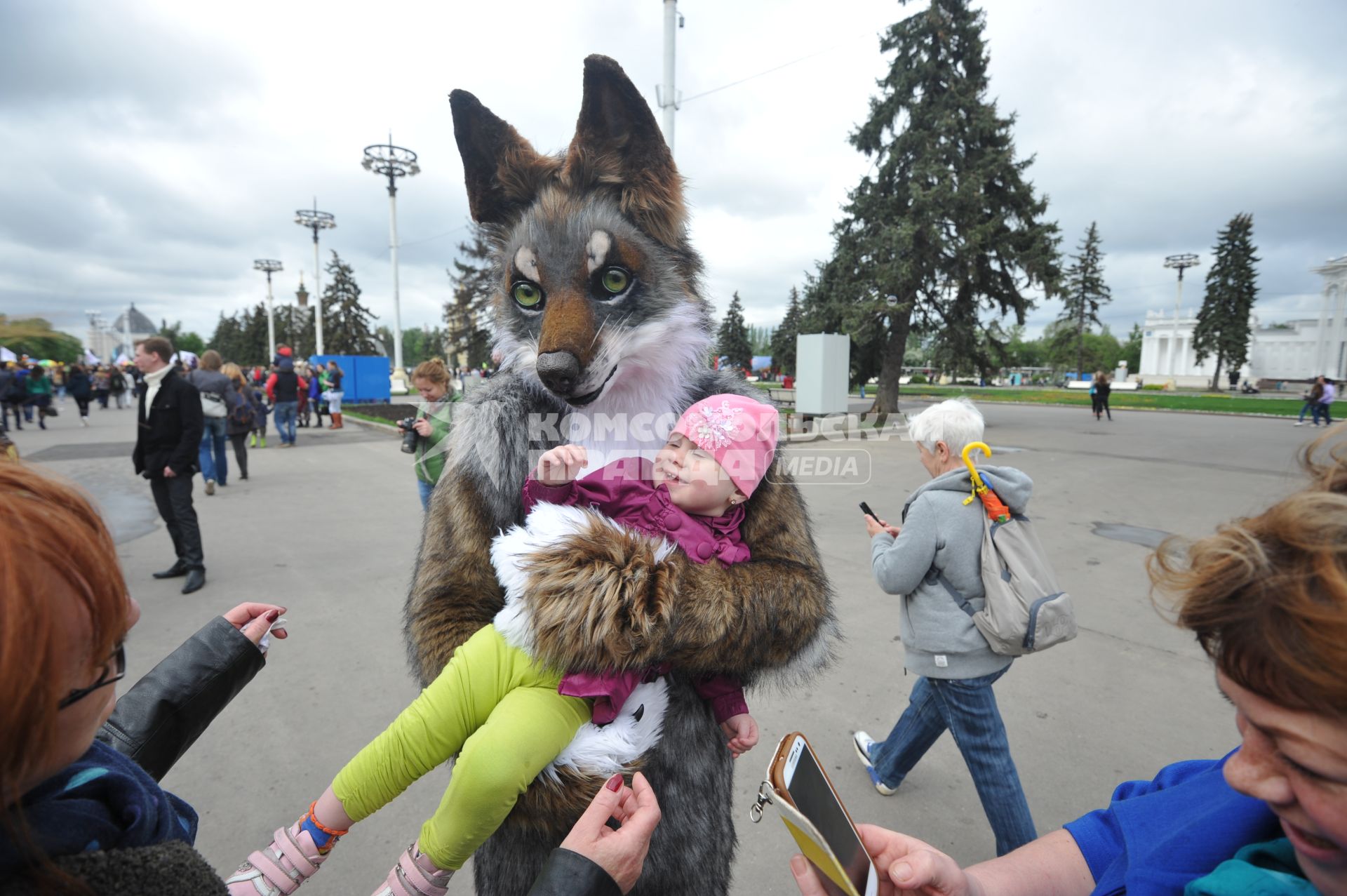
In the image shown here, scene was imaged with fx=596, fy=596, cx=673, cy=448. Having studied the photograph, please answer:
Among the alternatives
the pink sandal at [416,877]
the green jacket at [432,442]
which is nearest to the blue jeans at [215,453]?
the green jacket at [432,442]

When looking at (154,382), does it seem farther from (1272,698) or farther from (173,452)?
(1272,698)

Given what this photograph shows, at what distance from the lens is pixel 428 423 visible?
469cm

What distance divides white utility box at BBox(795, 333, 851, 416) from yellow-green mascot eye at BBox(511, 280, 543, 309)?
11.3m

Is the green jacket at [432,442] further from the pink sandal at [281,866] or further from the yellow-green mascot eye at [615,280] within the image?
the yellow-green mascot eye at [615,280]

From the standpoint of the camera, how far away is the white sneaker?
2.67 meters

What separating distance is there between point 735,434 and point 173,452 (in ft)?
17.7

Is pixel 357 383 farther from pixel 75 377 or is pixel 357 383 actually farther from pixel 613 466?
pixel 613 466

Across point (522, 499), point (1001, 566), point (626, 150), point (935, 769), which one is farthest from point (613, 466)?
point (935, 769)

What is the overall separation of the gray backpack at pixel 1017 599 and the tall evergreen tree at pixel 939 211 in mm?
15168

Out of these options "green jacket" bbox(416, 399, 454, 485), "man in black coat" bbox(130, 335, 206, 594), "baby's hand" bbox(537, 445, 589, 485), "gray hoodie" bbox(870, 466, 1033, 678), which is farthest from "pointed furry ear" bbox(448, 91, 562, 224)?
"man in black coat" bbox(130, 335, 206, 594)

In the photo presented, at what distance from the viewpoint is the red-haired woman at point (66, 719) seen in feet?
1.87

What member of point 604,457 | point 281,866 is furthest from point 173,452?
point 604,457

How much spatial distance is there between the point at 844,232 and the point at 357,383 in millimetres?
17685

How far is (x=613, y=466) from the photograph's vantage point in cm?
131
